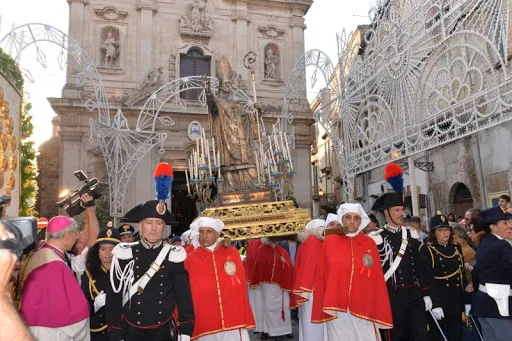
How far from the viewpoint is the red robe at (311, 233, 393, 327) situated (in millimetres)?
4656

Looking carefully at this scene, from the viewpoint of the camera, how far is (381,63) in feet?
42.8

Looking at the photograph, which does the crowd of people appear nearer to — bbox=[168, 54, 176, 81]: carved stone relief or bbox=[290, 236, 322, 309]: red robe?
bbox=[290, 236, 322, 309]: red robe

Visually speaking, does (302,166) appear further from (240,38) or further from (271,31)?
(271,31)

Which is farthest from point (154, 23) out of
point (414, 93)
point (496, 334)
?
point (496, 334)

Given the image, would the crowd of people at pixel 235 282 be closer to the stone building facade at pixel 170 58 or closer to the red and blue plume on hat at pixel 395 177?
the red and blue plume on hat at pixel 395 177

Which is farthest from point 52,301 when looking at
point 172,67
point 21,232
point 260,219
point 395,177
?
point 172,67

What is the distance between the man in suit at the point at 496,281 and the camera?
4.35 meters

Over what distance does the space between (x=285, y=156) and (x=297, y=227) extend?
223cm

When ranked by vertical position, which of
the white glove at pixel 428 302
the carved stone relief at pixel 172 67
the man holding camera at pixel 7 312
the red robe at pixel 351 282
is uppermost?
the carved stone relief at pixel 172 67

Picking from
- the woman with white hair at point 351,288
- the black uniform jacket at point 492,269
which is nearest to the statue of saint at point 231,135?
the woman with white hair at point 351,288

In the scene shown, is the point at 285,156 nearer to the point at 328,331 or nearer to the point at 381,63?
the point at 328,331

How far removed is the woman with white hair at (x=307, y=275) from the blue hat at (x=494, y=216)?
7.34ft

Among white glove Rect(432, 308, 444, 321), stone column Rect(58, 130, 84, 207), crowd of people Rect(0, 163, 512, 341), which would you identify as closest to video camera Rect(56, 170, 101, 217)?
crowd of people Rect(0, 163, 512, 341)

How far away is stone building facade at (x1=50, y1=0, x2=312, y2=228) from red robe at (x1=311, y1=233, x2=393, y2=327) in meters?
15.3
